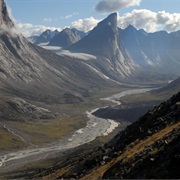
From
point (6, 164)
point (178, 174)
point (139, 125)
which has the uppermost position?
point (6, 164)

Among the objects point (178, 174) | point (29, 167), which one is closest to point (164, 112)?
point (178, 174)

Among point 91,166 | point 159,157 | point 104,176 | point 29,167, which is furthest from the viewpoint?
point 29,167

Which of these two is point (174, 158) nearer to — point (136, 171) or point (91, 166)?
point (136, 171)

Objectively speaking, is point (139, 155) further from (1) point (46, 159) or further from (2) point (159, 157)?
(1) point (46, 159)

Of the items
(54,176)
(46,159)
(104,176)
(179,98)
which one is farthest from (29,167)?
(104,176)

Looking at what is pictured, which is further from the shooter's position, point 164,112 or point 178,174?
point 164,112

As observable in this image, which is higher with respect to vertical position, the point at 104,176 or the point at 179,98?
the point at 179,98

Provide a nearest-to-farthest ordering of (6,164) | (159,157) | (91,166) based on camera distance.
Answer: (159,157) < (91,166) < (6,164)

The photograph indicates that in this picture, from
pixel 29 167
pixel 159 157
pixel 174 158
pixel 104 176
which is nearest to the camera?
pixel 174 158

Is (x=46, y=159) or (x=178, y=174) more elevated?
(x=46, y=159)
